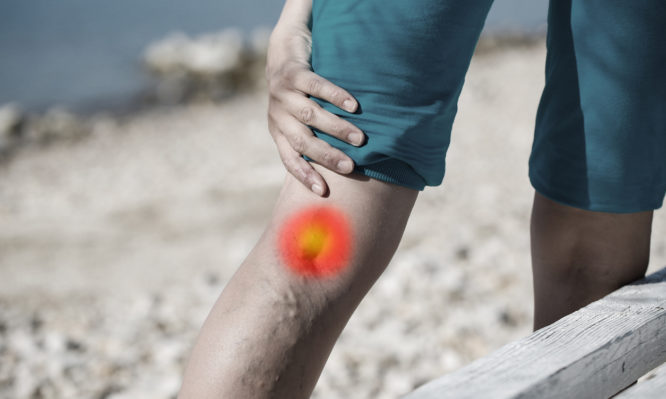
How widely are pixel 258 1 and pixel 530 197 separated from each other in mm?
13200

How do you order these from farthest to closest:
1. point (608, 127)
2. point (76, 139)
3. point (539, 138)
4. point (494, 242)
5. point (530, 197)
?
point (76, 139) → point (530, 197) → point (494, 242) → point (539, 138) → point (608, 127)

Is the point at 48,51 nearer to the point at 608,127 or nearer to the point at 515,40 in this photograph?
the point at 515,40

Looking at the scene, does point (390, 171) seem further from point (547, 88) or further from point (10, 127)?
point (10, 127)

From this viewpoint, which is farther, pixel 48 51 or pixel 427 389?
pixel 48 51

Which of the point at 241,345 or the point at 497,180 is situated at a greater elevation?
the point at 241,345

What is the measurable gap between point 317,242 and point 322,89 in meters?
0.21

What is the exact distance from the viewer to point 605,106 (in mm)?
1086

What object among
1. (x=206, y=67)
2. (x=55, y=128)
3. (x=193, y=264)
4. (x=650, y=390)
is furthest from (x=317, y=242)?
(x=206, y=67)

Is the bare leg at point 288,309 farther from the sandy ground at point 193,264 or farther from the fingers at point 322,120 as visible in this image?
the sandy ground at point 193,264

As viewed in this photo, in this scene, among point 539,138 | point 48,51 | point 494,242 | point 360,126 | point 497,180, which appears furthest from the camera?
point 48,51

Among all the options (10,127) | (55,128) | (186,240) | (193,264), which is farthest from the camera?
(55,128)

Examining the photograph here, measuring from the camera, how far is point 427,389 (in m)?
0.78

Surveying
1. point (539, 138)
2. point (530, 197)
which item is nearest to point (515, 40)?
point (530, 197)

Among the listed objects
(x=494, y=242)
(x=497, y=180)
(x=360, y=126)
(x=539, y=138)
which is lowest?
(x=497, y=180)
